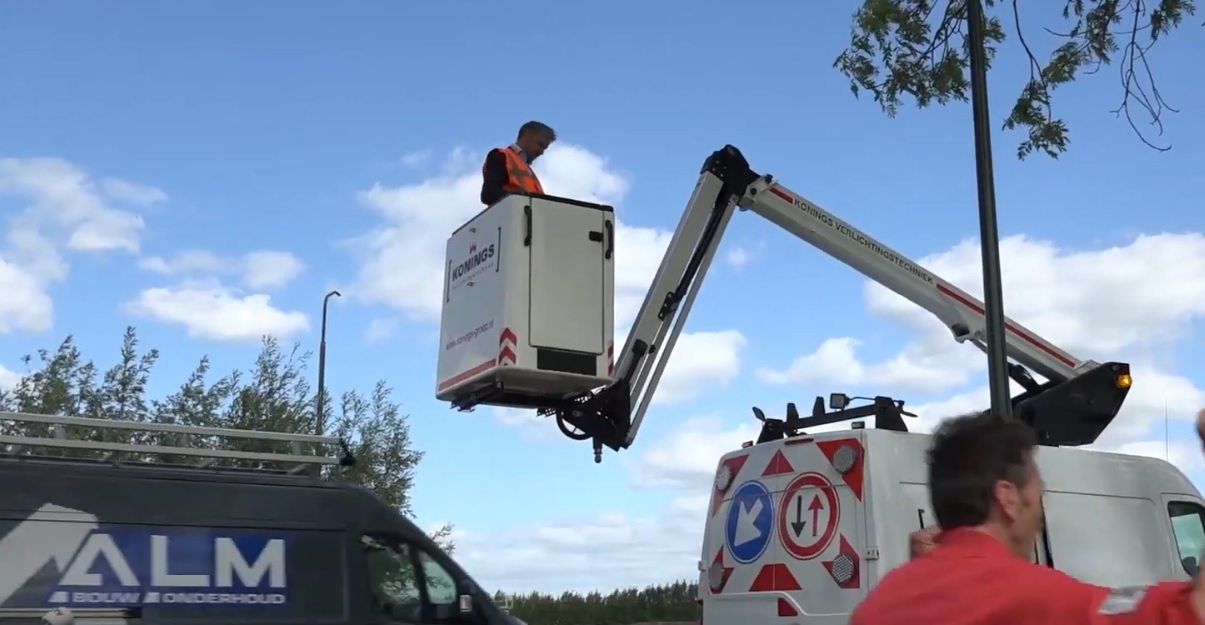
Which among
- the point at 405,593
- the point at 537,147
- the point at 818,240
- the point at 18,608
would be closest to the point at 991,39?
the point at 818,240

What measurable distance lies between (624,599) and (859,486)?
19.4 m

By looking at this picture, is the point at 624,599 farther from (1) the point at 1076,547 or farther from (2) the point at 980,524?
(2) the point at 980,524

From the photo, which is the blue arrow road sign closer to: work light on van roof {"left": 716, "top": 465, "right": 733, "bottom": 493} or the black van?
work light on van roof {"left": 716, "top": 465, "right": 733, "bottom": 493}

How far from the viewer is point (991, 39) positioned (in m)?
9.91

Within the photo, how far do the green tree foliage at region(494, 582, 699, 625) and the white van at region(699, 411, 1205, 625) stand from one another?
16.7 m

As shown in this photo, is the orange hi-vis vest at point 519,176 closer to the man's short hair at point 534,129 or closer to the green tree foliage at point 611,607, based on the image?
the man's short hair at point 534,129

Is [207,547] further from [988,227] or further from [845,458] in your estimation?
[988,227]

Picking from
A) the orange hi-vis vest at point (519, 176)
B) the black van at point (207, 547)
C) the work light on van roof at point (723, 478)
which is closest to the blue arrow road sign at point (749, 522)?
the work light on van roof at point (723, 478)

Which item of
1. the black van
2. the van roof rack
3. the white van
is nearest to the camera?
the black van

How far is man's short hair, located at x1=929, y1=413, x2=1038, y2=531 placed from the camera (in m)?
2.38

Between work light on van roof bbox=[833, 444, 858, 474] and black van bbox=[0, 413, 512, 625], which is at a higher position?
work light on van roof bbox=[833, 444, 858, 474]

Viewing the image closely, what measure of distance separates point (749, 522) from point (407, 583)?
7.43 ft

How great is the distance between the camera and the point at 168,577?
6711 mm

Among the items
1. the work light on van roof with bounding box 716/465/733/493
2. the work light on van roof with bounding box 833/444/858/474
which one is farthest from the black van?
the work light on van roof with bounding box 833/444/858/474
